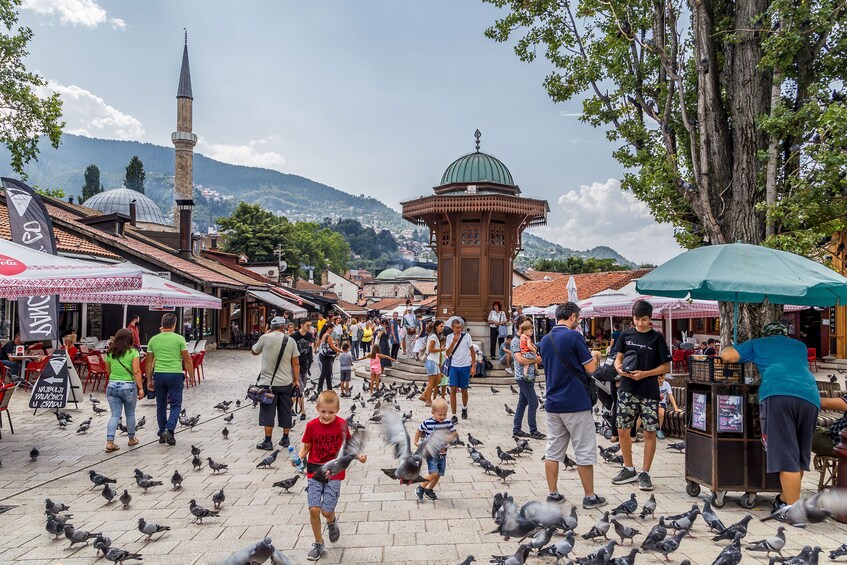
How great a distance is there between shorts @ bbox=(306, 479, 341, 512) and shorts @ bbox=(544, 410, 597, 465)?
215 centimetres

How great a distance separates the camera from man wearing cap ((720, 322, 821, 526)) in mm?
5059

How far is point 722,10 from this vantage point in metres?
9.30

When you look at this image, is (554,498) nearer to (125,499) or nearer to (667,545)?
(667,545)

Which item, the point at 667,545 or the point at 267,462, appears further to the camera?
the point at 267,462

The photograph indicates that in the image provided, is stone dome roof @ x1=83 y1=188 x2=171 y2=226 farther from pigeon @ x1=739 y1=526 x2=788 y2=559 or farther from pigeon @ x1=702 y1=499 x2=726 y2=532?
pigeon @ x1=739 y1=526 x2=788 y2=559

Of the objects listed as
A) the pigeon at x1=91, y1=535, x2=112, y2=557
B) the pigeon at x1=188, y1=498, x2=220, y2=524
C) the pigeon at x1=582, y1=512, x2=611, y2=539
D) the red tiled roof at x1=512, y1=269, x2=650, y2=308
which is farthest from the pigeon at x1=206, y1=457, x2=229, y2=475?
the red tiled roof at x1=512, y1=269, x2=650, y2=308

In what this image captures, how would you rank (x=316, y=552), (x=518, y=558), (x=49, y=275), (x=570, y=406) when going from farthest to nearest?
1. (x=49, y=275)
2. (x=570, y=406)
3. (x=316, y=552)
4. (x=518, y=558)

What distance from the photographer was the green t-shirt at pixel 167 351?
8.10 meters

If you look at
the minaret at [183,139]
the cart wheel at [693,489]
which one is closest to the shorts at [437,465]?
the cart wheel at [693,489]

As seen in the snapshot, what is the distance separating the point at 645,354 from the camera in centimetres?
604

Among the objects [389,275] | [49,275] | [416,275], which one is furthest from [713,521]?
[389,275]

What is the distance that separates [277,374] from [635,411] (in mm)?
4650

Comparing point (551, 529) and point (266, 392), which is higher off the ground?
point (266, 392)

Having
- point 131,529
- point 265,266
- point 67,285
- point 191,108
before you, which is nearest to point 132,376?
point 67,285
